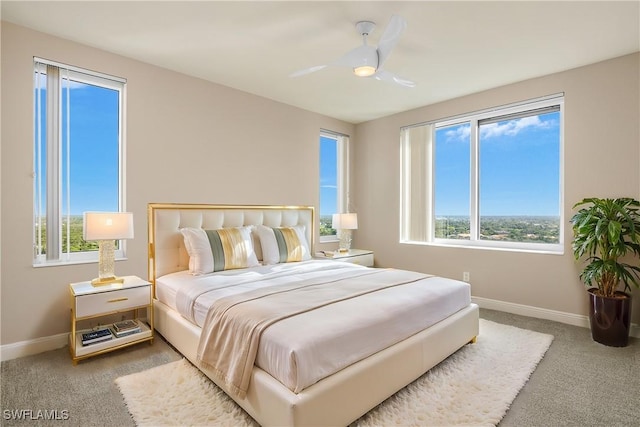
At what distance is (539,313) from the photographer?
355 centimetres

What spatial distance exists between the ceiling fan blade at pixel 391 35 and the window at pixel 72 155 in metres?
2.49

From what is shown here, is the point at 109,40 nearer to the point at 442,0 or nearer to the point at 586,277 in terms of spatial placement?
the point at 442,0

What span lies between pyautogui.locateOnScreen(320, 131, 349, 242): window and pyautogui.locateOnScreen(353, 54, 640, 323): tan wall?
116cm

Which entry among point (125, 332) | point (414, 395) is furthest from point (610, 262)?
point (125, 332)

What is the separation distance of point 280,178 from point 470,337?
9.59 ft

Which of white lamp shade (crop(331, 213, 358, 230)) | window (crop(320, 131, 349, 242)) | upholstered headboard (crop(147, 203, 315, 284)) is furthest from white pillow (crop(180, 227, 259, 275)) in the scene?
window (crop(320, 131, 349, 242))

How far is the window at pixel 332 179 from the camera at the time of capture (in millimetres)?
5141

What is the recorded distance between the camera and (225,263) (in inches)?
125

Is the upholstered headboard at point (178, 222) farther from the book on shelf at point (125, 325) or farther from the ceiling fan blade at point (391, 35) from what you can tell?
the ceiling fan blade at point (391, 35)

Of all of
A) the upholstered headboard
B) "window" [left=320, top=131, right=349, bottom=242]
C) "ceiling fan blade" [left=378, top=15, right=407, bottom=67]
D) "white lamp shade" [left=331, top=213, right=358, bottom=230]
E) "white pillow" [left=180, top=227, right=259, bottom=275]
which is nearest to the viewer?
"ceiling fan blade" [left=378, top=15, right=407, bottom=67]

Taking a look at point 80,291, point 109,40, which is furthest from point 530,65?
point 80,291

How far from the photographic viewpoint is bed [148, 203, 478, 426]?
5.33ft

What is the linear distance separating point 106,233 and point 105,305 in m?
0.58

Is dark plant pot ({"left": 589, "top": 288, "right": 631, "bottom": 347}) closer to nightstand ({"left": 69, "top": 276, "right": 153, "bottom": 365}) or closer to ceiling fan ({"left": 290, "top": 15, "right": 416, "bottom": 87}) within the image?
ceiling fan ({"left": 290, "top": 15, "right": 416, "bottom": 87})
